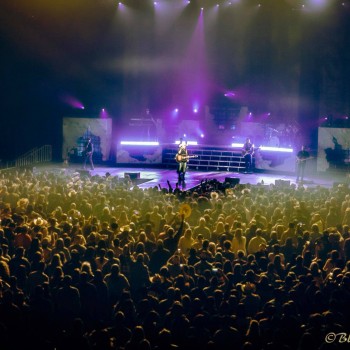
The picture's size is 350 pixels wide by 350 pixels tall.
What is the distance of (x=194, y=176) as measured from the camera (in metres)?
21.2

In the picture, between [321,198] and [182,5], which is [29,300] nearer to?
[321,198]

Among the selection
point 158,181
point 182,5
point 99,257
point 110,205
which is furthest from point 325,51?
point 99,257

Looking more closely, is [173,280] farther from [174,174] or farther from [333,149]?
[333,149]

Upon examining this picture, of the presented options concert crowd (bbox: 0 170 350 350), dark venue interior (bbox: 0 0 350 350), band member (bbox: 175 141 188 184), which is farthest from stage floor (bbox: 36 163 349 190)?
concert crowd (bbox: 0 170 350 350)

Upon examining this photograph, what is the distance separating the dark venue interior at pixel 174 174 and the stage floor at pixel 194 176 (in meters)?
0.13

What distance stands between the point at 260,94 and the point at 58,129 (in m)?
11.3

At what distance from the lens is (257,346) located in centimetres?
500

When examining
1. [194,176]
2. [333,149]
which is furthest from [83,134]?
[333,149]

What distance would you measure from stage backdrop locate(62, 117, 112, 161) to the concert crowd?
1473 centimetres

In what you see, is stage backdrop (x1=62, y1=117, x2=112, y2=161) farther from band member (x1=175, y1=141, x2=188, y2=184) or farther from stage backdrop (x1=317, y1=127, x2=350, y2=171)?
stage backdrop (x1=317, y1=127, x2=350, y2=171)

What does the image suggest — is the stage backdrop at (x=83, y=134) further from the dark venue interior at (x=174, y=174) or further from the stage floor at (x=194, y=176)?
the stage floor at (x=194, y=176)

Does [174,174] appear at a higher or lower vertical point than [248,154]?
lower

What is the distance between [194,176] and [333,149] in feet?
20.1

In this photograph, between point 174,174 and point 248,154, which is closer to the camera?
point 174,174
